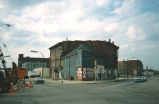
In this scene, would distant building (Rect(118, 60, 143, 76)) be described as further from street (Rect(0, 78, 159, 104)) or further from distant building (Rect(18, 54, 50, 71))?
street (Rect(0, 78, 159, 104))

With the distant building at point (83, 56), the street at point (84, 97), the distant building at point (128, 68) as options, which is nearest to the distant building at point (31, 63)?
the distant building at point (128, 68)

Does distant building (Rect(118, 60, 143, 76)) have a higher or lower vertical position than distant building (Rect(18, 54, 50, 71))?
lower

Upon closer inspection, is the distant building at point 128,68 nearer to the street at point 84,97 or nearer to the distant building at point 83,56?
the distant building at point 83,56

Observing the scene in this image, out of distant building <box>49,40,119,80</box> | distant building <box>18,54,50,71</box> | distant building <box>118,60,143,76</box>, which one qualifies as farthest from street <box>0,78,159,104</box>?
distant building <box>18,54,50,71</box>

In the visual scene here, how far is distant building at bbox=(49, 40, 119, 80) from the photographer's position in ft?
160

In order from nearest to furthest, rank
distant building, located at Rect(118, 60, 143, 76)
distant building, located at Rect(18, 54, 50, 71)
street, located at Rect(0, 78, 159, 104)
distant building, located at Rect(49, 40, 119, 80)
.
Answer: street, located at Rect(0, 78, 159, 104) → distant building, located at Rect(49, 40, 119, 80) → distant building, located at Rect(118, 60, 143, 76) → distant building, located at Rect(18, 54, 50, 71)

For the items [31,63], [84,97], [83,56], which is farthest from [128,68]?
[84,97]

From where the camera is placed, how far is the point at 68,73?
55281 mm

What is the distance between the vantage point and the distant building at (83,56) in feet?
160

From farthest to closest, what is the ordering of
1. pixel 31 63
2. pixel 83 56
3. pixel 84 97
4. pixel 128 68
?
pixel 31 63
pixel 128 68
pixel 83 56
pixel 84 97

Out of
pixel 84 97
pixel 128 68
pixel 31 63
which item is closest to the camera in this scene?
pixel 84 97

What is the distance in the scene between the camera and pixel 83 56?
47938 millimetres

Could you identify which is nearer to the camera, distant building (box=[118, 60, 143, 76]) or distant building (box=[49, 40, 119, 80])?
distant building (box=[49, 40, 119, 80])

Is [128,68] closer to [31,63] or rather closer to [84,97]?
[31,63]
